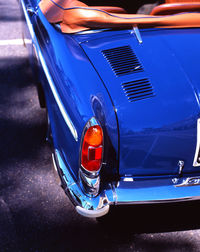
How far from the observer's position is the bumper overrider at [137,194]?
6.30 feet

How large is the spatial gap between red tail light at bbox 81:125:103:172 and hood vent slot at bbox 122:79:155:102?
29cm

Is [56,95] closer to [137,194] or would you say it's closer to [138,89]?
[138,89]

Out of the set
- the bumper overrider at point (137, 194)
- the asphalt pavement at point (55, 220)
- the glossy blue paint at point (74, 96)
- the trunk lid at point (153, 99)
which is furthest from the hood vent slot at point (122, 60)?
the asphalt pavement at point (55, 220)

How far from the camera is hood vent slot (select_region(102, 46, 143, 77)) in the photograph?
6.73 feet

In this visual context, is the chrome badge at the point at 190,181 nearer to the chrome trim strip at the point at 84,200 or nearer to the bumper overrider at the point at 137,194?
the bumper overrider at the point at 137,194

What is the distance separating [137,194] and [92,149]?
1.25 feet

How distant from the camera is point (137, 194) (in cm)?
192

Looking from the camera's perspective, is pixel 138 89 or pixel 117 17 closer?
pixel 138 89

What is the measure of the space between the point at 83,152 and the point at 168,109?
55 centimetres

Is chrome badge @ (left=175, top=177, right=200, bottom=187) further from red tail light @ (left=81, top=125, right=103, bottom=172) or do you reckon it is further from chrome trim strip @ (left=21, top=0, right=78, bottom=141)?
chrome trim strip @ (left=21, top=0, right=78, bottom=141)

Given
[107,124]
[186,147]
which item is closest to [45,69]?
[107,124]

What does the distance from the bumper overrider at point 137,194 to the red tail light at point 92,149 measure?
0.55 ft

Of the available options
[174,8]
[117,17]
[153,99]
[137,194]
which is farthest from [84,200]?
[174,8]

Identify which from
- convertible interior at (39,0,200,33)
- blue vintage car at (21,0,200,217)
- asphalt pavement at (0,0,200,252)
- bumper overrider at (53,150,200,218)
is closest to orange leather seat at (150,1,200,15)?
convertible interior at (39,0,200,33)
